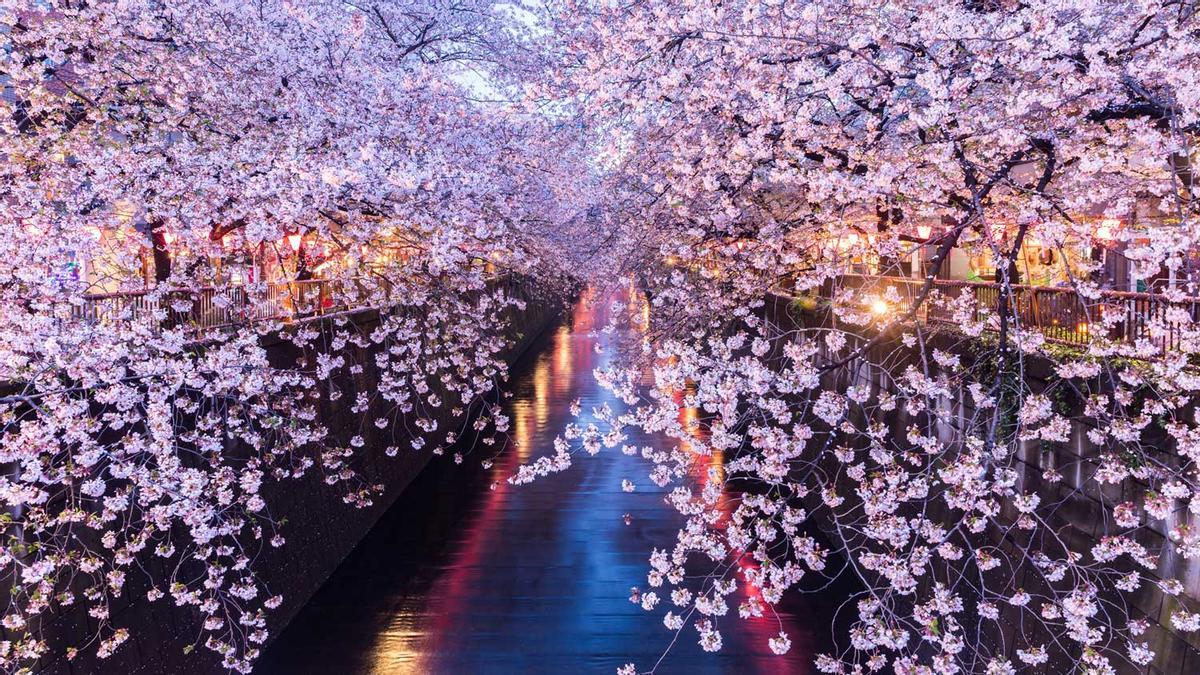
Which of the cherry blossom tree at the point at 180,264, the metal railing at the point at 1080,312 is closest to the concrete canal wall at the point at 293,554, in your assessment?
the cherry blossom tree at the point at 180,264

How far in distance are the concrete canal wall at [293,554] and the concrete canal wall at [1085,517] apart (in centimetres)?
719

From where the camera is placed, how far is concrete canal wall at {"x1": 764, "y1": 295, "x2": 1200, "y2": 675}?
628cm

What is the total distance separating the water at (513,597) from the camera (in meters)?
11.1

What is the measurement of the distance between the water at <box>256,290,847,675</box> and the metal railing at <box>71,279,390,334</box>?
4.43 meters

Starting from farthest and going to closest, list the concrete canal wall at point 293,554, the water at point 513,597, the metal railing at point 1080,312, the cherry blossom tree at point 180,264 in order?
the water at point 513,597 < the concrete canal wall at point 293,554 < the cherry blossom tree at point 180,264 < the metal railing at point 1080,312

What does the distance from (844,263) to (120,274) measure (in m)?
7.31

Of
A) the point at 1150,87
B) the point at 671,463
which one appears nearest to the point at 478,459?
the point at 671,463

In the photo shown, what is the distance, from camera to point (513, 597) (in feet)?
42.5

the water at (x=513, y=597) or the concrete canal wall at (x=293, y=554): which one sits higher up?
the concrete canal wall at (x=293, y=554)

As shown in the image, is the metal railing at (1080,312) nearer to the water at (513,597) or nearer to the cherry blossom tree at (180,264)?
the water at (513,597)

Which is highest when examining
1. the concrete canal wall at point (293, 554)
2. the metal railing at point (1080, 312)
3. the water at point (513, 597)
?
the metal railing at point (1080, 312)

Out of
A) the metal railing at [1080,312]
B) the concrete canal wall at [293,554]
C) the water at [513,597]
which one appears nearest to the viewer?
the metal railing at [1080,312]

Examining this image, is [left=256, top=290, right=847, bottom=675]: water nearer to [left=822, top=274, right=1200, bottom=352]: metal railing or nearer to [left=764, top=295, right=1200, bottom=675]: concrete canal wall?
[left=764, top=295, right=1200, bottom=675]: concrete canal wall

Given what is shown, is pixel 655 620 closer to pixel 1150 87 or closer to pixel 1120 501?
pixel 1120 501
